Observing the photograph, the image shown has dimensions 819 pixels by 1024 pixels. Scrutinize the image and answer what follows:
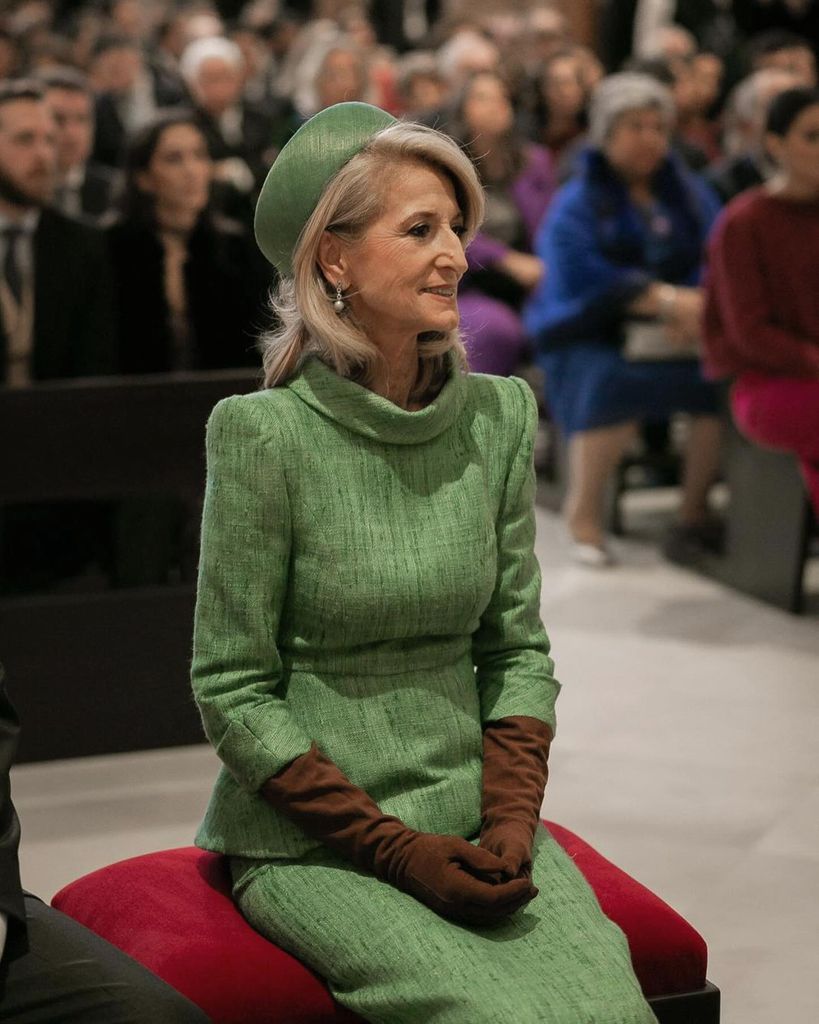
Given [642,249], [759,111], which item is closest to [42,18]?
[759,111]

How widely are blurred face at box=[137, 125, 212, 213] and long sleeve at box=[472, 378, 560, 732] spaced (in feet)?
8.65

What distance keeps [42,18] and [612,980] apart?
29.3ft

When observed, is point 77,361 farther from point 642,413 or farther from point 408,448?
point 408,448

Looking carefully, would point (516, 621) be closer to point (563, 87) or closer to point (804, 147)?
point (804, 147)

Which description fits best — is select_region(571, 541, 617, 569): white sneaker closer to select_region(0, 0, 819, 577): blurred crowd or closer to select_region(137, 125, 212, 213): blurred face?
select_region(0, 0, 819, 577): blurred crowd

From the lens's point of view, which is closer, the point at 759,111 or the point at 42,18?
the point at 759,111

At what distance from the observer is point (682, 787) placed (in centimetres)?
369

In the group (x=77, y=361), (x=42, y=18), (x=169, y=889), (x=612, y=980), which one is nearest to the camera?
(x=612, y=980)

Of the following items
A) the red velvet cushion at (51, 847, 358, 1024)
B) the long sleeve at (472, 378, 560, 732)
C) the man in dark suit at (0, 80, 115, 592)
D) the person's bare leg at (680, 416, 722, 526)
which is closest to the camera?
the red velvet cushion at (51, 847, 358, 1024)

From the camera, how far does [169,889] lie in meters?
2.23

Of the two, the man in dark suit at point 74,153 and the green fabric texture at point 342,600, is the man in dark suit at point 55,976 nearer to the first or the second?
the green fabric texture at point 342,600

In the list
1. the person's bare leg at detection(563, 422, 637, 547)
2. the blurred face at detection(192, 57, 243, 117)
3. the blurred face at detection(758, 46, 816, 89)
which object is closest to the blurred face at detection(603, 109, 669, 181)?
the person's bare leg at detection(563, 422, 637, 547)

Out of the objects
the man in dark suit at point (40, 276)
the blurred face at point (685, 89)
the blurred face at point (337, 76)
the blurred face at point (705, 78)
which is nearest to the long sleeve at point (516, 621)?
the man in dark suit at point (40, 276)

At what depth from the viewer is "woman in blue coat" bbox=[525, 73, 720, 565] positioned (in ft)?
17.8
